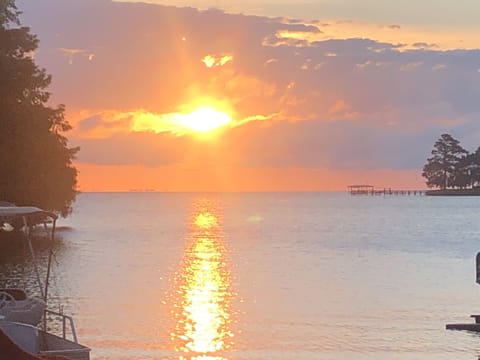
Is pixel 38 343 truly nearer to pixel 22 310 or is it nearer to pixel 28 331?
pixel 28 331

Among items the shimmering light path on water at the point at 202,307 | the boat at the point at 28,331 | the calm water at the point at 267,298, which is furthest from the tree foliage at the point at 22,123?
the boat at the point at 28,331

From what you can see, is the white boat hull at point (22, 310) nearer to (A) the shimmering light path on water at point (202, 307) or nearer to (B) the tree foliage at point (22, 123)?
(A) the shimmering light path on water at point (202, 307)

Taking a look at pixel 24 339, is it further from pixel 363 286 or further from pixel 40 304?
pixel 363 286

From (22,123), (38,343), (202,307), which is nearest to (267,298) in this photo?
(202,307)

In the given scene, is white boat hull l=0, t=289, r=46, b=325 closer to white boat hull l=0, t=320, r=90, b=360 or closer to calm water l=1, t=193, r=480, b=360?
white boat hull l=0, t=320, r=90, b=360

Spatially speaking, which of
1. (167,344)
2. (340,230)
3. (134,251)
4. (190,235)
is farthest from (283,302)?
(340,230)

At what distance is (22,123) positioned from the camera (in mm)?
53406

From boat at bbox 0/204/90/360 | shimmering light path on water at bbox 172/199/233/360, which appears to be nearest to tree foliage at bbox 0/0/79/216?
shimmering light path on water at bbox 172/199/233/360

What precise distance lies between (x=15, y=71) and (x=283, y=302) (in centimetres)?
2126

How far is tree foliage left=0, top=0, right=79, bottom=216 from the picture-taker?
52.8 m

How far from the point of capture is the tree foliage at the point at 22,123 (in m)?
52.8

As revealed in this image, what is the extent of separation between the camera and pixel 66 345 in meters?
22.8

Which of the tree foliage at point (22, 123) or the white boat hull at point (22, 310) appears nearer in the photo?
the white boat hull at point (22, 310)

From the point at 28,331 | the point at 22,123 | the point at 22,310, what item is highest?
the point at 22,123
